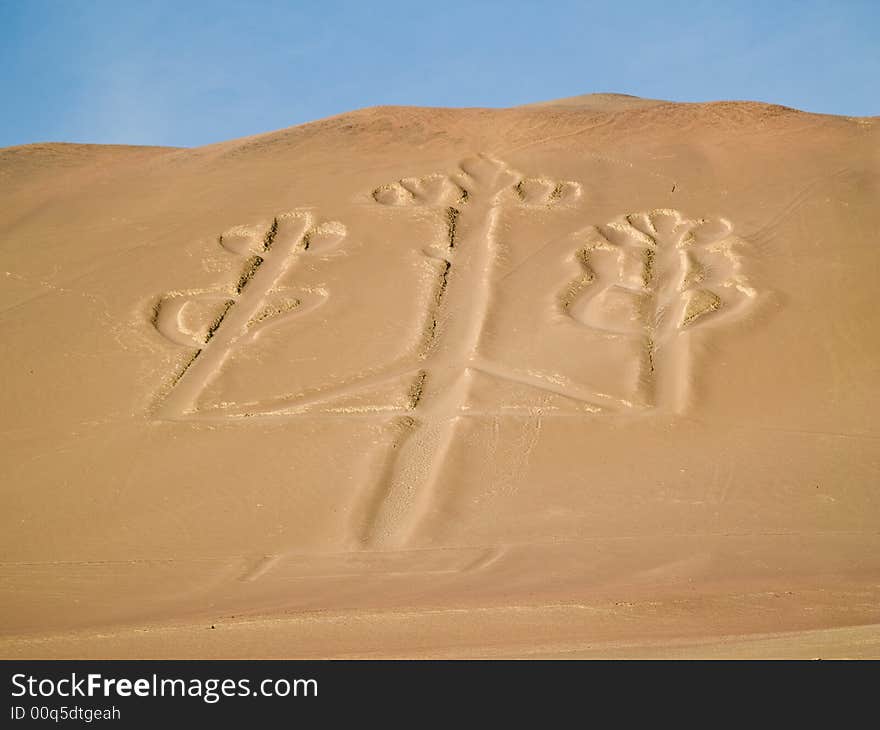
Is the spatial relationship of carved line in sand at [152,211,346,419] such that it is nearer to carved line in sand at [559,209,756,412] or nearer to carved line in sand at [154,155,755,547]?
carved line in sand at [154,155,755,547]

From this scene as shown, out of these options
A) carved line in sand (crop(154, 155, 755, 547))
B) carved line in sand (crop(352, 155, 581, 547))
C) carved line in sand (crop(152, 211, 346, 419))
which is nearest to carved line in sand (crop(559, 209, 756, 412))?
carved line in sand (crop(154, 155, 755, 547))

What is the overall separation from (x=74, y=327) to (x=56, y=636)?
6171 millimetres

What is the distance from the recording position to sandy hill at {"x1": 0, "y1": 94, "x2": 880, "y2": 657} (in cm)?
502

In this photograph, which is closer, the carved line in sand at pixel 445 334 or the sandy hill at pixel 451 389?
the sandy hill at pixel 451 389

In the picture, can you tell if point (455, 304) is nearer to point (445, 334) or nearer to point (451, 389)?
point (445, 334)

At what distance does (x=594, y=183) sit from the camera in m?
12.8

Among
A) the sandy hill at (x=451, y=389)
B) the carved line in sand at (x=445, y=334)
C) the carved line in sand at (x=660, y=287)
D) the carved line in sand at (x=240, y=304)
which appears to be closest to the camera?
the sandy hill at (x=451, y=389)

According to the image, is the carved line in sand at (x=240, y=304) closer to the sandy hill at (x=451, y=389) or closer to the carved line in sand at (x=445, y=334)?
the sandy hill at (x=451, y=389)

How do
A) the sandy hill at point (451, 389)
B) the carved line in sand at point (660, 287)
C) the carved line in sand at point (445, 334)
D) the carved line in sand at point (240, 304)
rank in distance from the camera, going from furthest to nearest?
1. the carved line in sand at point (240, 304)
2. the carved line in sand at point (660, 287)
3. the carved line in sand at point (445, 334)
4. the sandy hill at point (451, 389)

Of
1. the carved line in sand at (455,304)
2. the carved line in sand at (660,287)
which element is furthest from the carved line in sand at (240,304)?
the carved line in sand at (660,287)

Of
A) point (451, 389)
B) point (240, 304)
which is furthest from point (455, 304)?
point (240, 304)

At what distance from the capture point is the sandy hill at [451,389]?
5.02 metres

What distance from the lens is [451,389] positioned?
28.7 ft

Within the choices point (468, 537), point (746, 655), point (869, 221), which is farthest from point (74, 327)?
point (869, 221)
